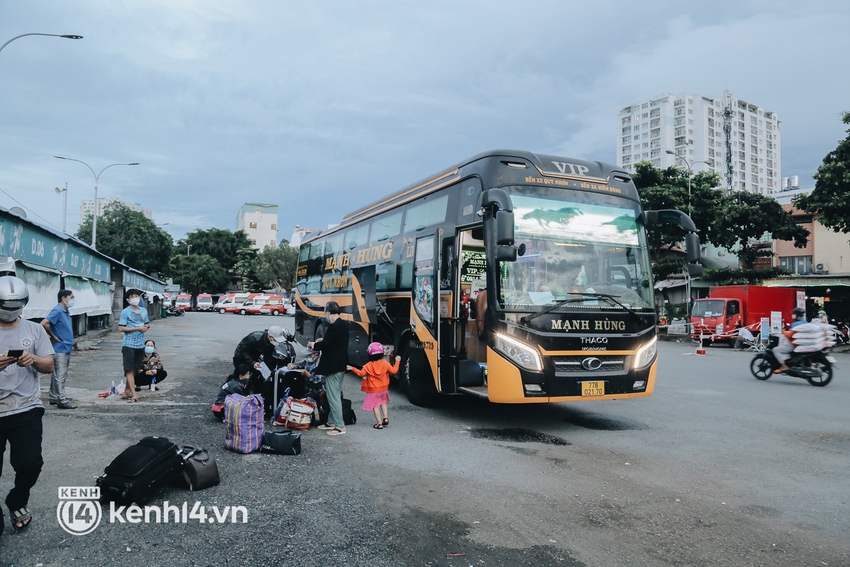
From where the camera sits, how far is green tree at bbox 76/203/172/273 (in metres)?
51.5

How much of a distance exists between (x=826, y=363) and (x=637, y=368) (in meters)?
7.68

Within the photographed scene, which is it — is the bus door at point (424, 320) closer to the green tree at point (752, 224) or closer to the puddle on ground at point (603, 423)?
the puddle on ground at point (603, 423)

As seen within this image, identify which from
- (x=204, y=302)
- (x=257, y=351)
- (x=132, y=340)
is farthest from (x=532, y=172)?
(x=204, y=302)

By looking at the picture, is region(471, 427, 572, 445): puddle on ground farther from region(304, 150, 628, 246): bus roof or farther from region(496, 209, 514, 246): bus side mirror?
region(304, 150, 628, 246): bus roof

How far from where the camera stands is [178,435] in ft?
23.6

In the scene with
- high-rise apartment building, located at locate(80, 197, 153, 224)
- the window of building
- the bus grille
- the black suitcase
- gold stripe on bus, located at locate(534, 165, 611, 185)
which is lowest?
the black suitcase

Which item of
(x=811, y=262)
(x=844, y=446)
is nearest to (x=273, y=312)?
(x=811, y=262)

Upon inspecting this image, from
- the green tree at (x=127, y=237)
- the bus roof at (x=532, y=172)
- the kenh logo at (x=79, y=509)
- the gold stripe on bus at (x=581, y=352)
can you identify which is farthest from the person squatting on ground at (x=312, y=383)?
the green tree at (x=127, y=237)

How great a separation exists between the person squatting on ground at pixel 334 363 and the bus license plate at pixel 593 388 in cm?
296

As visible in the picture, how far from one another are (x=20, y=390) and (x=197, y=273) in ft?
230

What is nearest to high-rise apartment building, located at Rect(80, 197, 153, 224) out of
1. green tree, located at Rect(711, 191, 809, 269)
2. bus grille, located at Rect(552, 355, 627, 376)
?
green tree, located at Rect(711, 191, 809, 269)

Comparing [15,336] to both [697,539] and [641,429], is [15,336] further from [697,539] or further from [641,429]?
[641,429]

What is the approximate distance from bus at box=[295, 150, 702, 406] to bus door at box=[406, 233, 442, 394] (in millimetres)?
28

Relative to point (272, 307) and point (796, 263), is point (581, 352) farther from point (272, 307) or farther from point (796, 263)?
point (272, 307)
